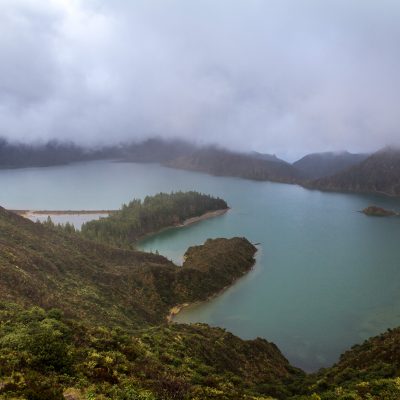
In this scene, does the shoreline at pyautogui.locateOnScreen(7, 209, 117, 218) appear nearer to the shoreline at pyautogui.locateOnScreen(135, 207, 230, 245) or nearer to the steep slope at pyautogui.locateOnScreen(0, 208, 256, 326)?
the shoreline at pyautogui.locateOnScreen(135, 207, 230, 245)

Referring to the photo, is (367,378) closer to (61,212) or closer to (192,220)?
(192,220)

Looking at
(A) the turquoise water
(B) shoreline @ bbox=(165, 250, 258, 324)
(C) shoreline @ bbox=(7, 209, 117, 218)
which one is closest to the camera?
(A) the turquoise water

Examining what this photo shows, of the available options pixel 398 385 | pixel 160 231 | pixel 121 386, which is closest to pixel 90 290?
pixel 121 386

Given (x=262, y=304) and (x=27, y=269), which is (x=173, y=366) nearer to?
(x=27, y=269)

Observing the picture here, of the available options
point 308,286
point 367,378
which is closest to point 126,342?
point 367,378

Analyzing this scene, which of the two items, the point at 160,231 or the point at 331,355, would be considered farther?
the point at 160,231

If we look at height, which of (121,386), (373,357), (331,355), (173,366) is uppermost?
(121,386)

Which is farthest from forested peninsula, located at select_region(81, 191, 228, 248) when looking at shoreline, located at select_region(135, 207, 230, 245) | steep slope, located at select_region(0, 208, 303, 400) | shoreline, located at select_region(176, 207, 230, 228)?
steep slope, located at select_region(0, 208, 303, 400)
